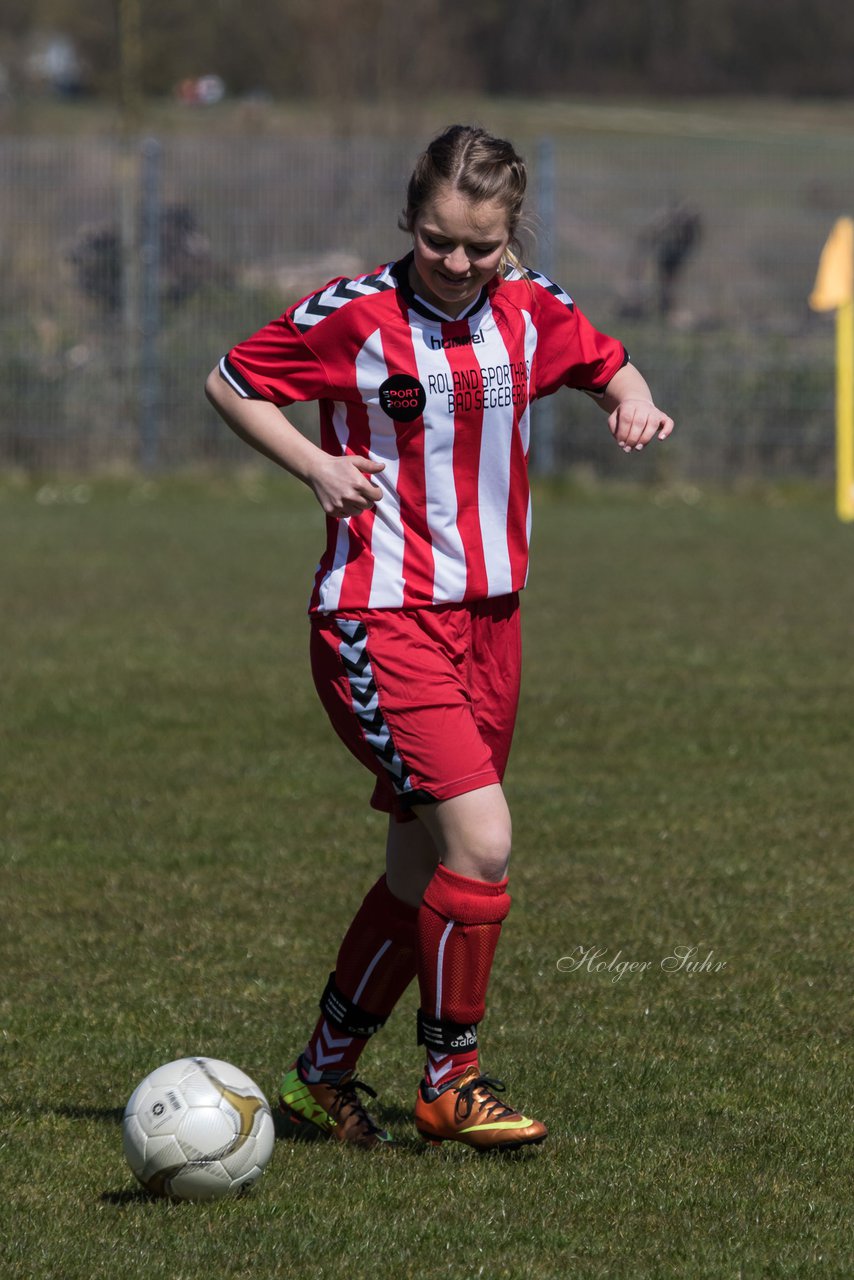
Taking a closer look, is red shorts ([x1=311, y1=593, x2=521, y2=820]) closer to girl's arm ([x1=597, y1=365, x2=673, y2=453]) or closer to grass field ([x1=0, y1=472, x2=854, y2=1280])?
girl's arm ([x1=597, y1=365, x2=673, y2=453])

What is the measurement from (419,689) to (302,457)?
1.67 ft

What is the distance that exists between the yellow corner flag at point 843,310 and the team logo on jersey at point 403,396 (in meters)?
13.2

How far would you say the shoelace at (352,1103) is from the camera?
13.6ft

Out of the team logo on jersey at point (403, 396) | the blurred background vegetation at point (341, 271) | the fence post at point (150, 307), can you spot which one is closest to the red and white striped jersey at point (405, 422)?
the team logo on jersey at point (403, 396)

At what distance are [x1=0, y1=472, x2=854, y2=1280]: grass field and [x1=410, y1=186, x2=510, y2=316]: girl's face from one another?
175 cm

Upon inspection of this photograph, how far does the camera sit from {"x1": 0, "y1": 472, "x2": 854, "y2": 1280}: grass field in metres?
3.58

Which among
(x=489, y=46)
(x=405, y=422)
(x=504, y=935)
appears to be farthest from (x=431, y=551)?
(x=489, y=46)

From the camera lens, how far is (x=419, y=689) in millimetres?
3934

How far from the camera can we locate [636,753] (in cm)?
797

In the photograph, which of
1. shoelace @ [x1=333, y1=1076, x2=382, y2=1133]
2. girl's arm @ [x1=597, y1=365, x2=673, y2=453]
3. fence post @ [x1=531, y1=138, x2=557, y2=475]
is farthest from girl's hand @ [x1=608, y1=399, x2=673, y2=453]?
fence post @ [x1=531, y1=138, x2=557, y2=475]

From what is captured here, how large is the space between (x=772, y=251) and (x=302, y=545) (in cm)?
716

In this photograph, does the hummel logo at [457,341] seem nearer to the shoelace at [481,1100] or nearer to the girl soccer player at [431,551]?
the girl soccer player at [431,551]

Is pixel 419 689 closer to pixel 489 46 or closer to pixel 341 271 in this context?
pixel 341 271

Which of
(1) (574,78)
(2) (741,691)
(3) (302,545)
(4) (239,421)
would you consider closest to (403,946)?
(4) (239,421)
